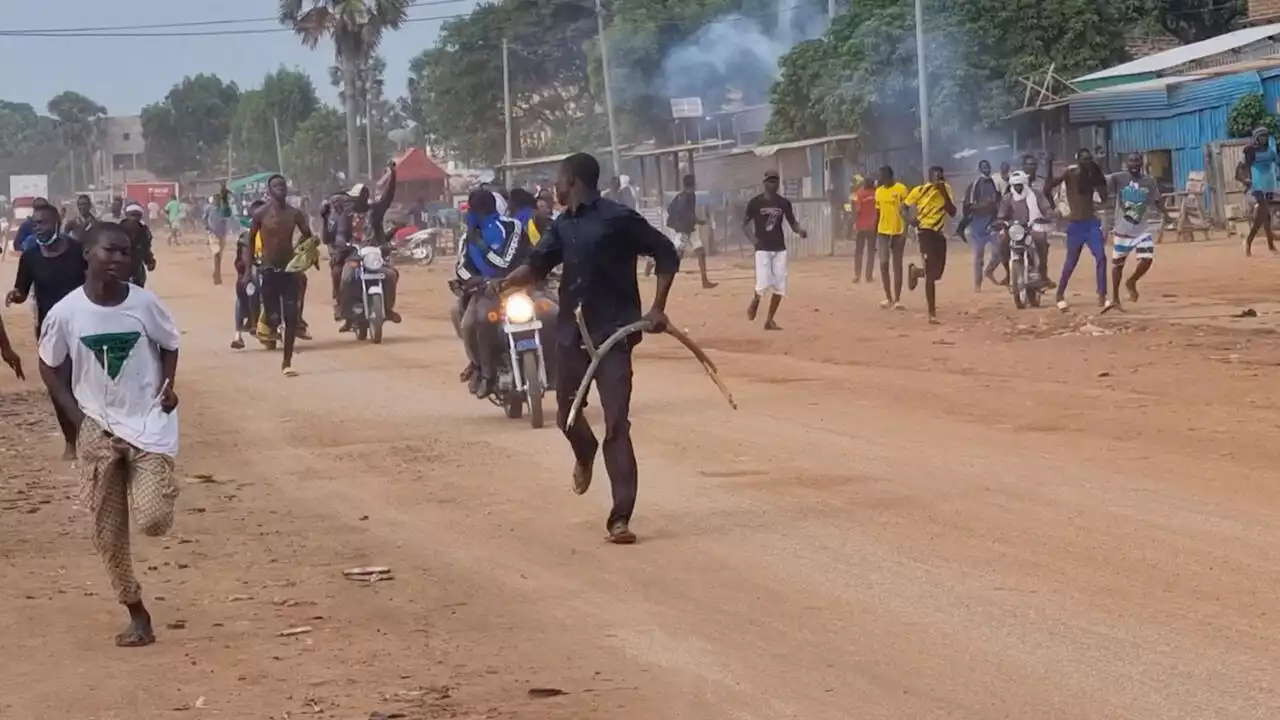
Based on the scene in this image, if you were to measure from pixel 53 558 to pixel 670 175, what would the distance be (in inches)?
1805

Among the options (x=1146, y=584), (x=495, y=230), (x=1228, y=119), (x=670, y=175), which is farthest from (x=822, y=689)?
(x=670, y=175)

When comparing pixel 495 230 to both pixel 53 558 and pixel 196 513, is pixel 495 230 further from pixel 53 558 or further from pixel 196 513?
pixel 53 558

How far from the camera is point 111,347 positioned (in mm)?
7414

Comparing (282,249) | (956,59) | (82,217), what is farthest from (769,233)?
(956,59)

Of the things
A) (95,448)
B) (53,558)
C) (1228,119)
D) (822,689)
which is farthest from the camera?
(1228,119)

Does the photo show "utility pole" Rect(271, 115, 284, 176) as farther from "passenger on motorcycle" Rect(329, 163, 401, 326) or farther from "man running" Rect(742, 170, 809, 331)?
"man running" Rect(742, 170, 809, 331)

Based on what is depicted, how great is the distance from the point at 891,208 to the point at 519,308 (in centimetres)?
1107

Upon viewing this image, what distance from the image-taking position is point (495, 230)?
14.0 m

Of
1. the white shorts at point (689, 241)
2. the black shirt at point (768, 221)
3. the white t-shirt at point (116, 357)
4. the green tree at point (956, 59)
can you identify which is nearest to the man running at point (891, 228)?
the black shirt at point (768, 221)

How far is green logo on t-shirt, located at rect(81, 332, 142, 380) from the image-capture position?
739 centimetres

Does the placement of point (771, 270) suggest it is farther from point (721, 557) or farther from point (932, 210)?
point (721, 557)

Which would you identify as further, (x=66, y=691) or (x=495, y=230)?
(x=495, y=230)

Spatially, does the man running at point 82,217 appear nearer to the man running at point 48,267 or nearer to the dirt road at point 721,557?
the dirt road at point 721,557

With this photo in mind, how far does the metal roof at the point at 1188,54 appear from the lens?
3788 cm
